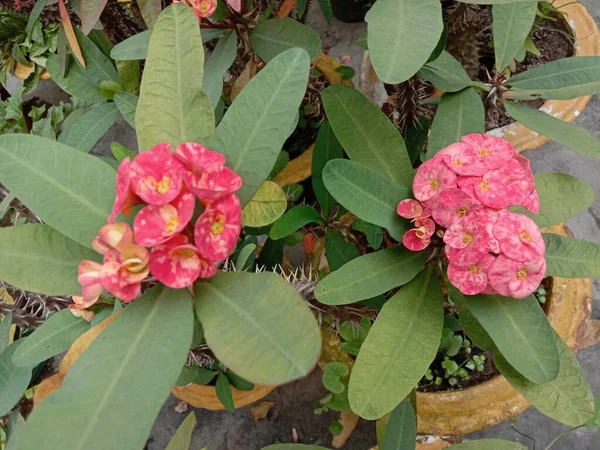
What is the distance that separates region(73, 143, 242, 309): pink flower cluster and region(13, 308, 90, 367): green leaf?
1.41 ft

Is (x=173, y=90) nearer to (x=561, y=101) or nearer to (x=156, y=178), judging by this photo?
(x=156, y=178)

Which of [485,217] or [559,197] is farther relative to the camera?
[559,197]

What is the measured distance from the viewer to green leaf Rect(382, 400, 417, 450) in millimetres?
893

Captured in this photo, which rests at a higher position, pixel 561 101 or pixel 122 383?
pixel 122 383

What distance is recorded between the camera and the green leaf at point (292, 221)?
41.2 inches

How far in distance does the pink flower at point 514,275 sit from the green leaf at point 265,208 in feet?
1.17

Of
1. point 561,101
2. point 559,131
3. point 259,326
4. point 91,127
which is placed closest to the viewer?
point 259,326

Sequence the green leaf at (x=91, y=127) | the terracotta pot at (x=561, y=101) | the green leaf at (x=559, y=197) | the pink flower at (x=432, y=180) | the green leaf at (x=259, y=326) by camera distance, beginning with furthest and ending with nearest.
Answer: the terracotta pot at (x=561, y=101) < the green leaf at (x=91, y=127) < the green leaf at (x=559, y=197) < the pink flower at (x=432, y=180) < the green leaf at (x=259, y=326)

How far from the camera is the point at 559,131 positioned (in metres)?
0.82

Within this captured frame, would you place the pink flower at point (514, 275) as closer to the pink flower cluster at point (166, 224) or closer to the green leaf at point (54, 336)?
the pink flower cluster at point (166, 224)

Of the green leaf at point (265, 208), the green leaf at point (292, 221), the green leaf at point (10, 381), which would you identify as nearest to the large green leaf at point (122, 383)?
the green leaf at point (265, 208)

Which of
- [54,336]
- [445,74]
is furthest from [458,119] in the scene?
[54,336]

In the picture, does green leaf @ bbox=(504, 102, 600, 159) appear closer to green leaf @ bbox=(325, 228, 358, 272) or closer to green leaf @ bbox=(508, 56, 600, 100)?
green leaf @ bbox=(508, 56, 600, 100)

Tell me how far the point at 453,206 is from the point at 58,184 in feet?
1.72
